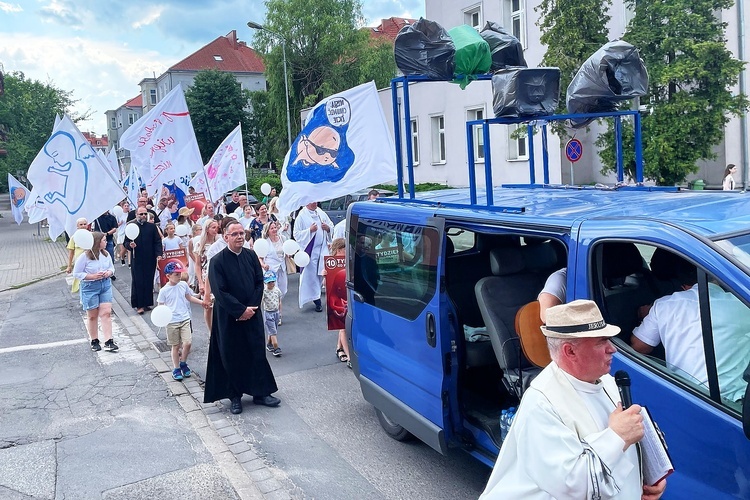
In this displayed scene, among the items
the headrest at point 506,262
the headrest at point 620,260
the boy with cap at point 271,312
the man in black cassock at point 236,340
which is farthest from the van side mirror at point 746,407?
the boy with cap at point 271,312

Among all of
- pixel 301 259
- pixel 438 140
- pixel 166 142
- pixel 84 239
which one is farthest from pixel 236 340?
pixel 438 140

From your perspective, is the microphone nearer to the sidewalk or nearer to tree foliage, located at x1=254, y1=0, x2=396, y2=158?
the sidewalk

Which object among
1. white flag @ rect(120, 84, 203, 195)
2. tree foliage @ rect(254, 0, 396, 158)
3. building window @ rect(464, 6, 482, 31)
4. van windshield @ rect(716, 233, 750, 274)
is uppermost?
tree foliage @ rect(254, 0, 396, 158)

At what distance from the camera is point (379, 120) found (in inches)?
330

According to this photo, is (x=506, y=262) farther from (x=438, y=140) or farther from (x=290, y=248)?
(x=438, y=140)

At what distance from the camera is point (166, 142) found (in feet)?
49.1

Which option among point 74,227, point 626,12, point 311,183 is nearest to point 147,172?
point 74,227

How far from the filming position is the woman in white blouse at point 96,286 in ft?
30.5

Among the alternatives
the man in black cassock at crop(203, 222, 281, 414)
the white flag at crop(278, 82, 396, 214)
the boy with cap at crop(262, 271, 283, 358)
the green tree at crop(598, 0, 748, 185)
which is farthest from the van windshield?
the green tree at crop(598, 0, 748, 185)

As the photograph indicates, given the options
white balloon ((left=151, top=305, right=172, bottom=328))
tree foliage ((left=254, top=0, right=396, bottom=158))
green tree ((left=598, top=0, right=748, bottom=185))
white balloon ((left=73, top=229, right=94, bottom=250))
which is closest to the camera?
white balloon ((left=151, top=305, right=172, bottom=328))

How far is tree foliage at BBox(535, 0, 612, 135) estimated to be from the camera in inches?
667

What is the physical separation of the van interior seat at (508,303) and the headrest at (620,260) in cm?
82

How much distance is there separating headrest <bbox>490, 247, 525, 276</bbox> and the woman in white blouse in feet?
20.5

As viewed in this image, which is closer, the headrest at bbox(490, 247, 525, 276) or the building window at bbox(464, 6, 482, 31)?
the headrest at bbox(490, 247, 525, 276)
